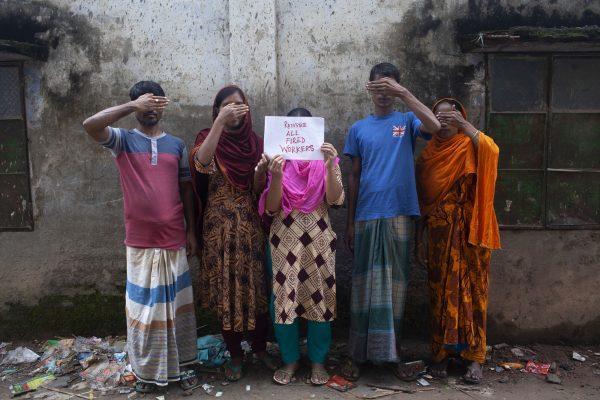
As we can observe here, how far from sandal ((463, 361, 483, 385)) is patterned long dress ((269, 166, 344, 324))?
3.52 feet

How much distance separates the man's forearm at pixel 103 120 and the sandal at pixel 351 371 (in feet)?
7.45

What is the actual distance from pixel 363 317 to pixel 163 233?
1.47 metres

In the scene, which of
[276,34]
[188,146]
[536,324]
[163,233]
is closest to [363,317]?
[163,233]

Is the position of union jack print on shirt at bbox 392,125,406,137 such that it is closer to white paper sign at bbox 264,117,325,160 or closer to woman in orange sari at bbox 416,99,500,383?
woman in orange sari at bbox 416,99,500,383

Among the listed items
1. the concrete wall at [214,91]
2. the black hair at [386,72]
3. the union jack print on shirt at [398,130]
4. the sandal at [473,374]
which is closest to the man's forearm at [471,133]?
the union jack print on shirt at [398,130]

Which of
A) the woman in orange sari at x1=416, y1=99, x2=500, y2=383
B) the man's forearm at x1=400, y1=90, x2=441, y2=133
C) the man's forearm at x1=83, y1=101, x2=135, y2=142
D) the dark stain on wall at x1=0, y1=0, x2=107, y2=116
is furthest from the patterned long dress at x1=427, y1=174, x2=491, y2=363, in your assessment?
the dark stain on wall at x1=0, y1=0, x2=107, y2=116

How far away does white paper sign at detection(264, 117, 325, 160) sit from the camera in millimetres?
3084

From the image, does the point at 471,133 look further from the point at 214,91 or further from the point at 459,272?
the point at 214,91

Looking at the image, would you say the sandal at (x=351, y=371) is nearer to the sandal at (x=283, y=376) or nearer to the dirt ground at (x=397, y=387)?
the dirt ground at (x=397, y=387)

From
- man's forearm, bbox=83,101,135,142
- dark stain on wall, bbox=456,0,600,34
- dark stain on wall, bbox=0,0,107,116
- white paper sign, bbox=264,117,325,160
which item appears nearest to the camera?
man's forearm, bbox=83,101,135,142

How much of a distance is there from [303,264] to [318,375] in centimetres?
80

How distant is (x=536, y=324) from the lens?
13.3 feet

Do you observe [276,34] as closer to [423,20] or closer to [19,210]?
[423,20]

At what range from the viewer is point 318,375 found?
3.37 m
